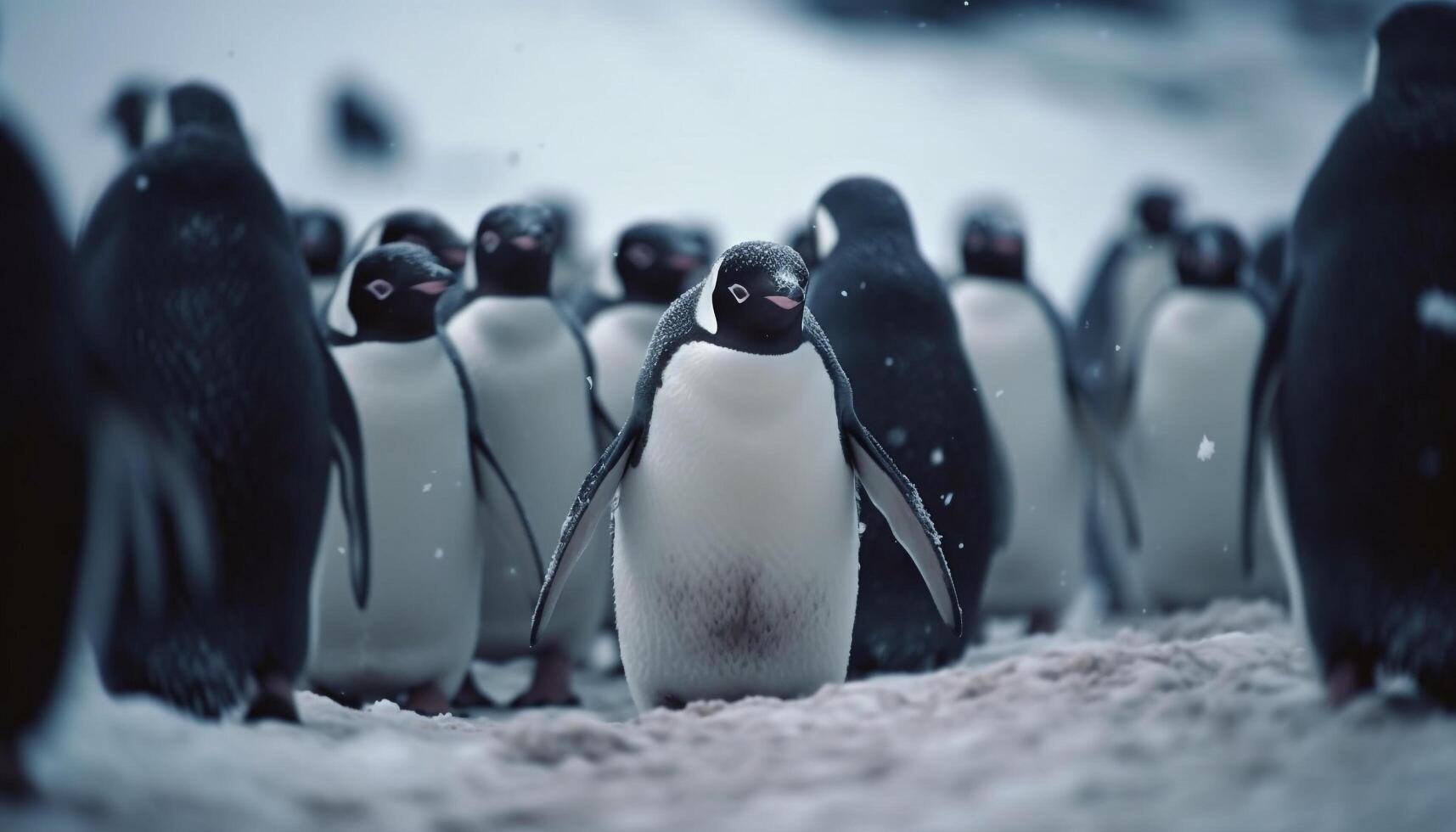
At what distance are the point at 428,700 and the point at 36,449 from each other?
5.26 feet

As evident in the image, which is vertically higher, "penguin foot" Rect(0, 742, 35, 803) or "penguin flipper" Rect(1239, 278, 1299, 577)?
"penguin flipper" Rect(1239, 278, 1299, 577)

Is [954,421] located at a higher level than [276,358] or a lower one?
lower

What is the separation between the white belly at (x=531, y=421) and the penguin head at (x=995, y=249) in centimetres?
138

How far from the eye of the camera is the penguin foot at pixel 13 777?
1.14 m

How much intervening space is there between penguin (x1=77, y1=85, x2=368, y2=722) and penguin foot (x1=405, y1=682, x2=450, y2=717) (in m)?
0.76

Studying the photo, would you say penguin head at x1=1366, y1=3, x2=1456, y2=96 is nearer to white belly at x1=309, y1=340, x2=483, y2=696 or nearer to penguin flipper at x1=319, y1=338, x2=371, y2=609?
penguin flipper at x1=319, y1=338, x2=371, y2=609

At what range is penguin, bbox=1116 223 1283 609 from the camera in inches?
158

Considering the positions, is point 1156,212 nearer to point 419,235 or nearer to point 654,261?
point 654,261

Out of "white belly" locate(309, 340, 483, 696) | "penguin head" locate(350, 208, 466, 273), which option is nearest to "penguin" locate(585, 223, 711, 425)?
"penguin head" locate(350, 208, 466, 273)

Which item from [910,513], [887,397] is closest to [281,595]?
[910,513]

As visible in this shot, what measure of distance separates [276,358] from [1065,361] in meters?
2.49

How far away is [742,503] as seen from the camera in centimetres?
218

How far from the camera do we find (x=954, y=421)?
2.83 m

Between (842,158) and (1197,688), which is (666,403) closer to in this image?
(1197,688)
